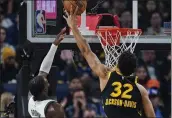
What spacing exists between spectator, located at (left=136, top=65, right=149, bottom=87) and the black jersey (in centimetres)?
527

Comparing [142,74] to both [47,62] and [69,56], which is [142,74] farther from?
[47,62]

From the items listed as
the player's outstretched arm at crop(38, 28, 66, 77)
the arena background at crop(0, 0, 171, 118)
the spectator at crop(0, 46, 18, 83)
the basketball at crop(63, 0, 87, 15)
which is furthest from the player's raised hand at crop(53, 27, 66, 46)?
the spectator at crop(0, 46, 18, 83)

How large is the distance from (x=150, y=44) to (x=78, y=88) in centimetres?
316

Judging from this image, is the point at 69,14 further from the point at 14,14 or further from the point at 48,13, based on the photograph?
the point at 14,14

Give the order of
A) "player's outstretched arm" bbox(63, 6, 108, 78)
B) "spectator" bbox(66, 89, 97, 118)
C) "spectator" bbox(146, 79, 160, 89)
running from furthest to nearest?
"spectator" bbox(146, 79, 160, 89) < "spectator" bbox(66, 89, 97, 118) < "player's outstretched arm" bbox(63, 6, 108, 78)

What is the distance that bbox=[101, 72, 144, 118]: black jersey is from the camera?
6727mm

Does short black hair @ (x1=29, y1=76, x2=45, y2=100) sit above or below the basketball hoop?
below

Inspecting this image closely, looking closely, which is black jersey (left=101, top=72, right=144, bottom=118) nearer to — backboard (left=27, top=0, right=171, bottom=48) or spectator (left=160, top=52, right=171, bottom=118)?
backboard (left=27, top=0, right=171, bottom=48)

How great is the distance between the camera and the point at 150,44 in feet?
28.1

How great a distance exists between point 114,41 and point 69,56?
464 cm

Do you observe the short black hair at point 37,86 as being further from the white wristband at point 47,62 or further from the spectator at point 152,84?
the spectator at point 152,84

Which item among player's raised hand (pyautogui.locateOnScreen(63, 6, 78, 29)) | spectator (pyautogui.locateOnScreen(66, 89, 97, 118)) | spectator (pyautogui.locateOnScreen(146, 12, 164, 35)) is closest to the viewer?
player's raised hand (pyautogui.locateOnScreen(63, 6, 78, 29))

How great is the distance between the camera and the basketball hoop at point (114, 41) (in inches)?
310

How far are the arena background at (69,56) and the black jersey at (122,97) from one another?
4.77ft
